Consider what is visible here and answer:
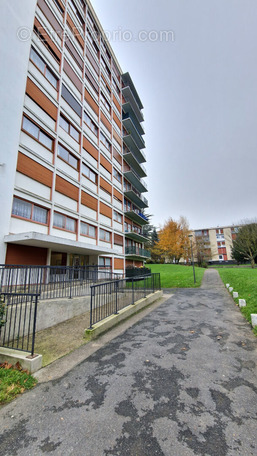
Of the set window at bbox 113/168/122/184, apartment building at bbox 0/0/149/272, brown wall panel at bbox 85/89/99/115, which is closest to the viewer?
apartment building at bbox 0/0/149/272

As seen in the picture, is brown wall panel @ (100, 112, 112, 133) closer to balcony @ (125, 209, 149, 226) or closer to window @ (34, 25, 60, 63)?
window @ (34, 25, 60, 63)

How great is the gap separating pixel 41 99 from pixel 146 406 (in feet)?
53.6

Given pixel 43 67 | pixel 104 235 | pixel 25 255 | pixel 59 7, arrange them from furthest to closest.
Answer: pixel 104 235, pixel 59 7, pixel 43 67, pixel 25 255

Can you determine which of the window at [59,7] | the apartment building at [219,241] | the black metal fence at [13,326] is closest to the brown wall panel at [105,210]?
the black metal fence at [13,326]

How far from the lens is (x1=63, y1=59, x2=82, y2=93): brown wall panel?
16245 millimetres

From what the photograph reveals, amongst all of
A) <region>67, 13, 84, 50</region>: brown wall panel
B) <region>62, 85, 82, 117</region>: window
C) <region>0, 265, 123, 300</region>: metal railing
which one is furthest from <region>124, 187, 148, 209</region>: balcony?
<region>0, 265, 123, 300</region>: metal railing

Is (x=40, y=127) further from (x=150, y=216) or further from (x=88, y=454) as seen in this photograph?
(x=150, y=216)

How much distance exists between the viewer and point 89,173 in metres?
18.2

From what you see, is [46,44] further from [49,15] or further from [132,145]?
[132,145]

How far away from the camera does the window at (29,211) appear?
10.5 metres

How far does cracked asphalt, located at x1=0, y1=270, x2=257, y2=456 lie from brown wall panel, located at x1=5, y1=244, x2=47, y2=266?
7.42 metres

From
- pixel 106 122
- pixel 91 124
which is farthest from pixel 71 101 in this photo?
pixel 106 122

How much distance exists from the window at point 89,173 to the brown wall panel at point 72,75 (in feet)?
23.7

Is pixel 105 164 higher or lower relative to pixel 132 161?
lower
